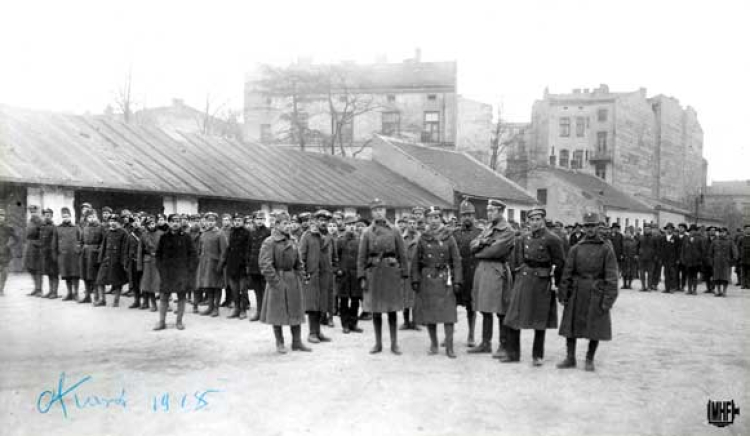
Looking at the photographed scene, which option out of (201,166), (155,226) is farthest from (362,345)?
(201,166)

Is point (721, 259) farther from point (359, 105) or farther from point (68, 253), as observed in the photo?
point (359, 105)

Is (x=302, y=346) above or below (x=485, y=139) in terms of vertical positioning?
below

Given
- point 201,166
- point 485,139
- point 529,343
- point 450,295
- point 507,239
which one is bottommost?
point 529,343

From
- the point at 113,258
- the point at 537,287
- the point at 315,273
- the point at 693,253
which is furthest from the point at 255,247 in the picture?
the point at 693,253

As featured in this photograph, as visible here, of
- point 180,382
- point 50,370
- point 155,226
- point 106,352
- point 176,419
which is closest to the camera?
point 176,419

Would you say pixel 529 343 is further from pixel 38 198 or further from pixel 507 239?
pixel 38 198

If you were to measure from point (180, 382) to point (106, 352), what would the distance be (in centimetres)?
216

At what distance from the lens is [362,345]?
960 cm

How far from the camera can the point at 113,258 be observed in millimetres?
12984

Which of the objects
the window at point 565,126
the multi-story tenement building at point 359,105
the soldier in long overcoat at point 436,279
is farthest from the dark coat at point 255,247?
the window at point 565,126

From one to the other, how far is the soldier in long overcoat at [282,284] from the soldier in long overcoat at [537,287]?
2.91 metres

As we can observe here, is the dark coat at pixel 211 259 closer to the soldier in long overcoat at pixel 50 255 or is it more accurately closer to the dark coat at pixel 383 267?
the soldier in long overcoat at pixel 50 255

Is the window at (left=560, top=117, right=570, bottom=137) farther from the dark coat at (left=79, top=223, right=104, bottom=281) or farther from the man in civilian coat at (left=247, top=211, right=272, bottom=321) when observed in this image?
the dark coat at (left=79, top=223, right=104, bottom=281)

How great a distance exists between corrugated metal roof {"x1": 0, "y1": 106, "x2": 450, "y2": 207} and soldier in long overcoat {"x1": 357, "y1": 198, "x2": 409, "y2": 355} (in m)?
11.2
